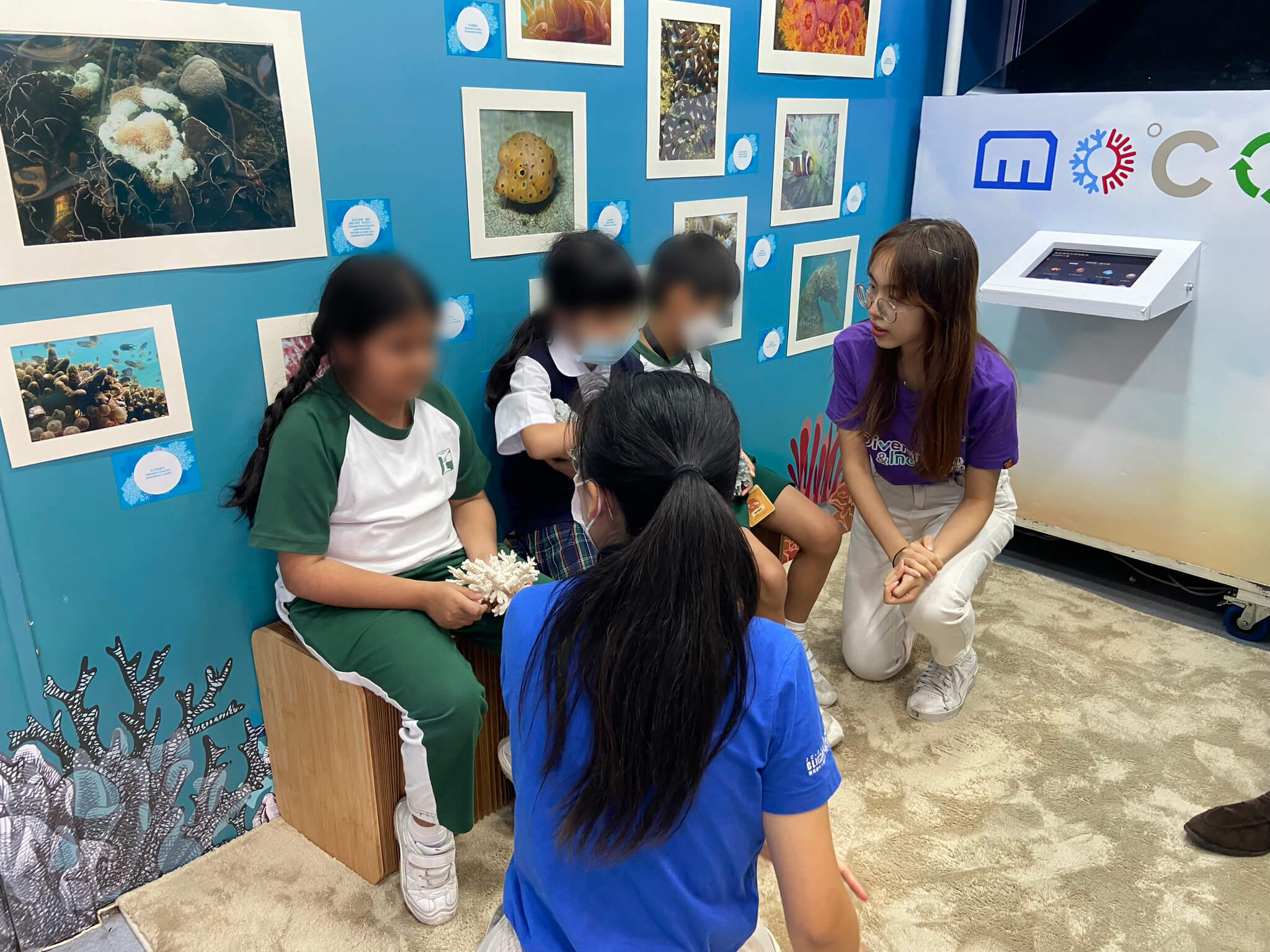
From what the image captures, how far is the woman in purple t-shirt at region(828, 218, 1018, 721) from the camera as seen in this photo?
1791 millimetres

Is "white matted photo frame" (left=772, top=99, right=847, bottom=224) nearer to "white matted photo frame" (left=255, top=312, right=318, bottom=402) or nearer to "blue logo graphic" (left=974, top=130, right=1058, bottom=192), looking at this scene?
"blue logo graphic" (left=974, top=130, right=1058, bottom=192)

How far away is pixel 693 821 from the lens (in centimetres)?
81

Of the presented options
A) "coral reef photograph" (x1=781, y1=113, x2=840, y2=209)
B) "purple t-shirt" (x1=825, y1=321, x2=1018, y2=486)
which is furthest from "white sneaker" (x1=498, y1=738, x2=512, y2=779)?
"coral reef photograph" (x1=781, y1=113, x2=840, y2=209)

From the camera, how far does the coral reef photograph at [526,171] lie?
169 centimetres

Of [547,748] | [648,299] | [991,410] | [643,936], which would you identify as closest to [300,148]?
[648,299]

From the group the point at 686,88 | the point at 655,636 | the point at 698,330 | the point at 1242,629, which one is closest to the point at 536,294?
the point at 698,330

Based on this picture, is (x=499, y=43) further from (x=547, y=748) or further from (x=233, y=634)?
(x=547, y=748)

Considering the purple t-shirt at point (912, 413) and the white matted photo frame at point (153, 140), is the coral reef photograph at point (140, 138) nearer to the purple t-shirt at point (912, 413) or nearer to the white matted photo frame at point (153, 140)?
the white matted photo frame at point (153, 140)

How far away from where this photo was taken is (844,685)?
2.16 meters

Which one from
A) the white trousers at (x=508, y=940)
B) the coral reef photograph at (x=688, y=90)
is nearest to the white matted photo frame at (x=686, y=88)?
the coral reef photograph at (x=688, y=90)

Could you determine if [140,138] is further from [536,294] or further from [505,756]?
[505,756]

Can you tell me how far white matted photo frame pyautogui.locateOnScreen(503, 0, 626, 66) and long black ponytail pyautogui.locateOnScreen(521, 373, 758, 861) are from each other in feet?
3.69

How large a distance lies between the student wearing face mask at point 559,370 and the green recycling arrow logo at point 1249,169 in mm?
1505

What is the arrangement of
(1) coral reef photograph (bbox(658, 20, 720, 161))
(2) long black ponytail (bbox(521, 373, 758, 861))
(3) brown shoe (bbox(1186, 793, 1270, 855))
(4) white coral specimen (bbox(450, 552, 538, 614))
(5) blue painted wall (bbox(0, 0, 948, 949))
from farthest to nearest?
(1) coral reef photograph (bbox(658, 20, 720, 161))
(3) brown shoe (bbox(1186, 793, 1270, 855))
(4) white coral specimen (bbox(450, 552, 538, 614))
(5) blue painted wall (bbox(0, 0, 948, 949))
(2) long black ponytail (bbox(521, 373, 758, 861))
